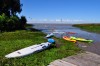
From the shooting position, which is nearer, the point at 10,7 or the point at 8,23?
the point at 8,23

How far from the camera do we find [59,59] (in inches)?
738

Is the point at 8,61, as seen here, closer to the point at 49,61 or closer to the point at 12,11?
the point at 49,61

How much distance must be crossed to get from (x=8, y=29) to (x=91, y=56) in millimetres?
30333

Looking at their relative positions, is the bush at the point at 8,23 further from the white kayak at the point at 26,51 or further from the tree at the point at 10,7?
the white kayak at the point at 26,51

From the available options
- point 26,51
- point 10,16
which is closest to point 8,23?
point 10,16

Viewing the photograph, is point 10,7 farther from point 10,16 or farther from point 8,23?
point 8,23

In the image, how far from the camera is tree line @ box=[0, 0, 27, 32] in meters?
46.7

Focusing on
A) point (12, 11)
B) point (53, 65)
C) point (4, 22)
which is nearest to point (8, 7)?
point (12, 11)

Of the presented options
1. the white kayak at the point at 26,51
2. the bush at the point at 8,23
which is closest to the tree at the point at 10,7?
the bush at the point at 8,23

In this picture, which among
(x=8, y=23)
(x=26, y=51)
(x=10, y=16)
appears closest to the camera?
(x=26, y=51)

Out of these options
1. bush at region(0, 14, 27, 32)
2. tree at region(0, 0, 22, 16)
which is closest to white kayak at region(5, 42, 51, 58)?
bush at region(0, 14, 27, 32)

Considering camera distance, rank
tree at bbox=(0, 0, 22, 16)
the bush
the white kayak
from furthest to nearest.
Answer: tree at bbox=(0, 0, 22, 16) → the bush → the white kayak

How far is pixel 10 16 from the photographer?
172 ft

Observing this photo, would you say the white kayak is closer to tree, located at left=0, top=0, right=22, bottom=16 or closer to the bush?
the bush
